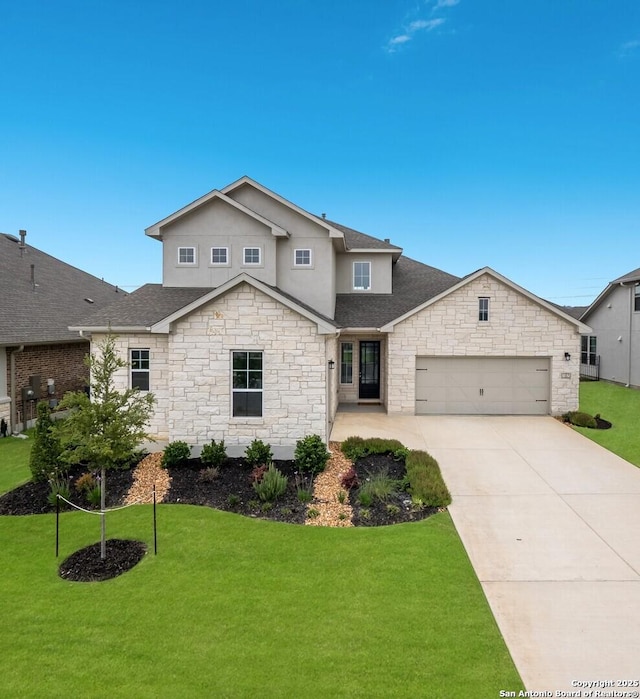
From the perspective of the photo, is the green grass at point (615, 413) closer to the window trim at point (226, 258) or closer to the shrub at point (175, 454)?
the shrub at point (175, 454)

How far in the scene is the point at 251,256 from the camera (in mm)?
14227

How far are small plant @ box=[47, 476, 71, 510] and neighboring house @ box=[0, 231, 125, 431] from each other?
21.7ft

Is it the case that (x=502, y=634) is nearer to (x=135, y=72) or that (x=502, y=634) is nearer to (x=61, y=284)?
(x=61, y=284)

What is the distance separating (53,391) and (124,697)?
1399cm

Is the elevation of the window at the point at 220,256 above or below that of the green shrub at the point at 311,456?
above

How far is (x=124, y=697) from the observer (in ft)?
12.5

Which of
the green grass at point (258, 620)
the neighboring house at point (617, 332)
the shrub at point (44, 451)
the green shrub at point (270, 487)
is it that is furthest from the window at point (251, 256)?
the neighboring house at point (617, 332)

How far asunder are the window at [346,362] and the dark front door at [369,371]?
1.58 ft

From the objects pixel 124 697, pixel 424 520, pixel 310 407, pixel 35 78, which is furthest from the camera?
pixel 35 78

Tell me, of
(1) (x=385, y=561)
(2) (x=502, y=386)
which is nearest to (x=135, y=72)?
(2) (x=502, y=386)

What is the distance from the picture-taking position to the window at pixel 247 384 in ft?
36.0

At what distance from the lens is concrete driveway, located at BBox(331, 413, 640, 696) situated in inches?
174

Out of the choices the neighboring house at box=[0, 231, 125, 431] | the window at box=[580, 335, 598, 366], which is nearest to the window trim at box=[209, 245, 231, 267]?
the neighboring house at box=[0, 231, 125, 431]

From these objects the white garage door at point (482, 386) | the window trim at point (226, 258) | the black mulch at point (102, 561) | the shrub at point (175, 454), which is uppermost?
the window trim at point (226, 258)
